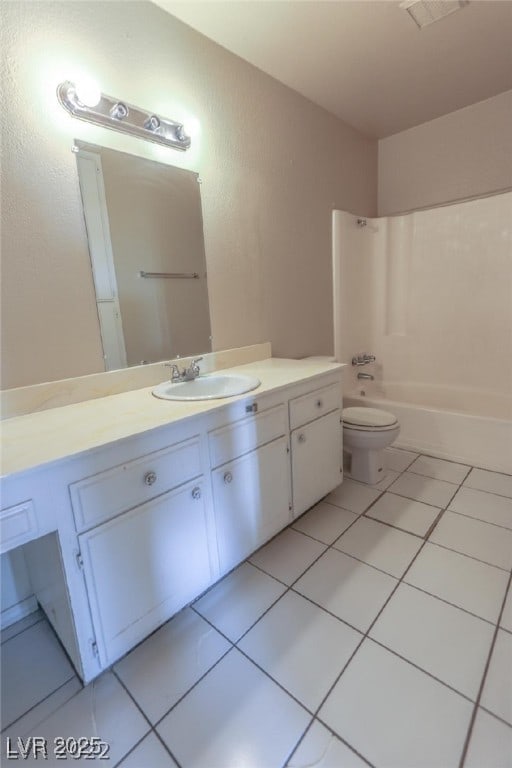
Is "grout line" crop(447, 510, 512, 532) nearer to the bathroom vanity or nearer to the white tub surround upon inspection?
the white tub surround

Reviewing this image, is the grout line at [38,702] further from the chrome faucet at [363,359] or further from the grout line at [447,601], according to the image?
the chrome faucet at [363,359]

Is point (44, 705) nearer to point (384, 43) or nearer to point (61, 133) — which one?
point (61, 133)

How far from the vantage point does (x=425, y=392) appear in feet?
9.82

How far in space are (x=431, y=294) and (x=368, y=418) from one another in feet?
4.51

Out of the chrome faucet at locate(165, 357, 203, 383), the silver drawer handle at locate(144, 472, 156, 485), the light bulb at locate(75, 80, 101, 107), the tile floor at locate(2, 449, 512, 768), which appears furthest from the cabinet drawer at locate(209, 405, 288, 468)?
the light bulb at locate(75, 80, 101, 107)

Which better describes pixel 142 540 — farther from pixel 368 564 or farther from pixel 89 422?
pixel 368 564

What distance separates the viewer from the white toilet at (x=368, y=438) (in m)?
2.08

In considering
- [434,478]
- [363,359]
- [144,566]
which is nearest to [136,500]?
[144,566]

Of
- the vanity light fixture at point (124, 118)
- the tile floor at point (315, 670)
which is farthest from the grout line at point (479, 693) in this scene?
the vanity light fixture at point (124, 118)

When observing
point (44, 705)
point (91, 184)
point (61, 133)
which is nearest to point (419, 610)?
point (44, 705)

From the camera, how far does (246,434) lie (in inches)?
56.0

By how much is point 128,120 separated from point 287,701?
210 cm

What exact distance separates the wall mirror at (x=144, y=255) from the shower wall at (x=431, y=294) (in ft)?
4.23

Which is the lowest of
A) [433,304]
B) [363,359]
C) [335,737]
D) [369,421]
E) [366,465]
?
[335,737]
